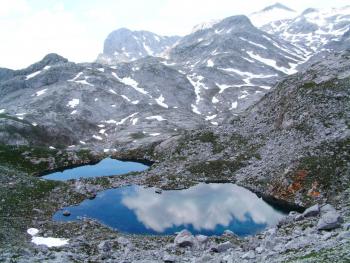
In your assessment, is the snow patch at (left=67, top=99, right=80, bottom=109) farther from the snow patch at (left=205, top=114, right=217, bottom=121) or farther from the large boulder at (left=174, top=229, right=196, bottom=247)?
the large boulder at (left=174, top=229, right=196, bottom=247)

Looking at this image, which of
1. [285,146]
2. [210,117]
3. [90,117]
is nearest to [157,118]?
[210,117]

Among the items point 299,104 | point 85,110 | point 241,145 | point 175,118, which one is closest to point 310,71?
point 299,104

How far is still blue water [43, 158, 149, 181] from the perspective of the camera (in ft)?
297

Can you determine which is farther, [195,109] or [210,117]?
[195,109]

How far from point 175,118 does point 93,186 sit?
287 ft

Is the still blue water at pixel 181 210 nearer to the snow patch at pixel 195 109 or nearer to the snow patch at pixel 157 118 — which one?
the snow patch at pixel 157 118

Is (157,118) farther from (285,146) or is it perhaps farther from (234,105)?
(285,146)

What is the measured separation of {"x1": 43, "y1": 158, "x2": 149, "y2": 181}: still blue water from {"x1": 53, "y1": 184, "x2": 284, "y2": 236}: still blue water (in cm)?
1713

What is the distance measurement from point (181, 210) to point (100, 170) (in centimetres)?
3766

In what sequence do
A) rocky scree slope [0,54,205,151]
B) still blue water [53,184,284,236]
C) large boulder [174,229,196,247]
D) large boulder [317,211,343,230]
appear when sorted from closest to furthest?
large boulder [317,211,343,230]
large boulder [174,229,196,247]
still blue water [53,184,284,236]
rocky scree slope [0,54,205,151]

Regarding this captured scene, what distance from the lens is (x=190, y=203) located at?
66875mm

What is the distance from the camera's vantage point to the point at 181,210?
63.8 metres

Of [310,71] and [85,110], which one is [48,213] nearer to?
[310,71]

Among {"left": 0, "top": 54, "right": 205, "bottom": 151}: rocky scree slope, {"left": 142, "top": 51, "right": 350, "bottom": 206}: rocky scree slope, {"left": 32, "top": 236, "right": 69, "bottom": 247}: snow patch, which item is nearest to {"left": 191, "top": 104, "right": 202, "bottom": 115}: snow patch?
{"left": 0, "top": 54, "right": 205, "bottom": 151}: rocky scree slope
